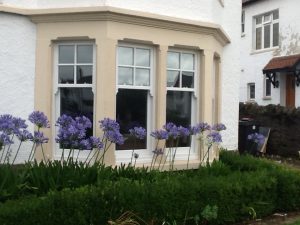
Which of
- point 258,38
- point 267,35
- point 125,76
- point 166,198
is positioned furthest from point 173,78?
point 258,38

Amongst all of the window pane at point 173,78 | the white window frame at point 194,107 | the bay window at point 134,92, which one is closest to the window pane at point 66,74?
the bay window at point 134,92

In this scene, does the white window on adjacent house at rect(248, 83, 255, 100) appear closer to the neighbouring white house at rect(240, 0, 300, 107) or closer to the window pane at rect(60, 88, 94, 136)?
the neighbouring white house at rect(240, 0, 300, 107)

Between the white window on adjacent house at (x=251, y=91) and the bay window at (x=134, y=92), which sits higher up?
the white window on adjacent house at (x=251, y=91)

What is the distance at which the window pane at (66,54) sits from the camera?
8.61 m

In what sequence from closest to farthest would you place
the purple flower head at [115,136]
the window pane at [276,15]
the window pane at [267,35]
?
the purple flower head at [115,136] → the window pane at [276,15] → the window pane at [267,35]

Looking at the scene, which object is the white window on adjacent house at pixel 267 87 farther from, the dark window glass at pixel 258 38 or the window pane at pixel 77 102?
the window pane at pixel 77 102

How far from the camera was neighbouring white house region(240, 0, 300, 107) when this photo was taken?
62.4 feet

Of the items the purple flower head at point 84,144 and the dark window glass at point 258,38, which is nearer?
the purple flower head at point 84,144

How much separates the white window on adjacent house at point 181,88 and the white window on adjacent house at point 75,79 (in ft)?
5.00

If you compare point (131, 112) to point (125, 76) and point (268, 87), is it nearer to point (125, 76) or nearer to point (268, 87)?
point (125, 76)

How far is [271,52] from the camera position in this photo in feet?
68.0

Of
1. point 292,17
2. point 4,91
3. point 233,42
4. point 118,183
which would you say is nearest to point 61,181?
point 118,183

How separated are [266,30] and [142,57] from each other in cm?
1371

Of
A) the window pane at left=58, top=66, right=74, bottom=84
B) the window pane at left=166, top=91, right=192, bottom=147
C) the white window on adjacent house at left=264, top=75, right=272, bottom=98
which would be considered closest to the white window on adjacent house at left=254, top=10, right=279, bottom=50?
the white window on adjacent house at left=264, top=75, right=272, bottom=98
